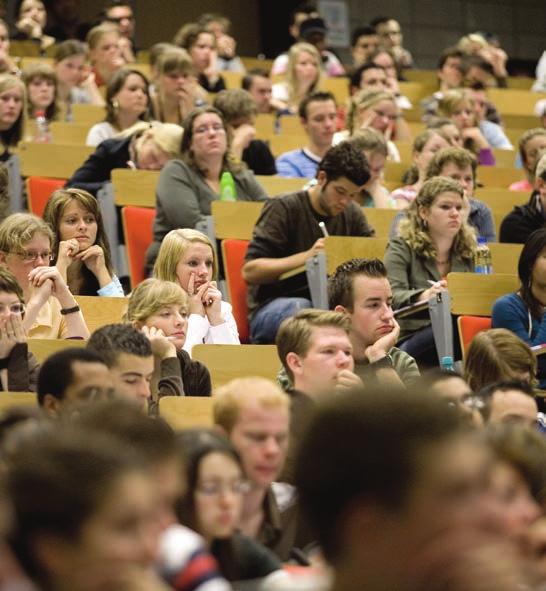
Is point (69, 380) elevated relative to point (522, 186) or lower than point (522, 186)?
elevated

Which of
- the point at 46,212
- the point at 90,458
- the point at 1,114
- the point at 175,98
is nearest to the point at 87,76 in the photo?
the point at 175,98

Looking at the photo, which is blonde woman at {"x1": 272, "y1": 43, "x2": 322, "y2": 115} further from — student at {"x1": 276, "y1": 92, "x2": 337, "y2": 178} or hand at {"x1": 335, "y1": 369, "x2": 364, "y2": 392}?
hand at {"x1": 335, "y1": 369, "x2": 364, "y2": 392}

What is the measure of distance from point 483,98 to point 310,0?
3136mm

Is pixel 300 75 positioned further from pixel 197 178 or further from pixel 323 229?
pixel 323 229

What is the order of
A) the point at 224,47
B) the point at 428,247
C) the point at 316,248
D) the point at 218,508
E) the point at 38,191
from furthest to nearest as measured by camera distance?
the point at 224,47
the point at 38,191
the point at 428,247
the point at 316,248
the point at 218,508

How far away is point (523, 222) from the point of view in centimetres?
630

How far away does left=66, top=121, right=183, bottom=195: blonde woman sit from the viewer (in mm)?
6621

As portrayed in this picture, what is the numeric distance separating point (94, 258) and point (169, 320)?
0.94 m

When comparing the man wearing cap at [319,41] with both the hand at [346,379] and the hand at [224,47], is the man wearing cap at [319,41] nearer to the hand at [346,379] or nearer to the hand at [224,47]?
the hand at [224,47]

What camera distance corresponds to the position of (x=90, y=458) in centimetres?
199

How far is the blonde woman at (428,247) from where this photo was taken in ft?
18.3

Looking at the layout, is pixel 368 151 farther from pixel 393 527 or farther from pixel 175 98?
pixel 393 527

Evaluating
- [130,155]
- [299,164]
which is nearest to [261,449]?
[130,155]

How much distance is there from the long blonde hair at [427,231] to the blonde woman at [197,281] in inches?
34.3
